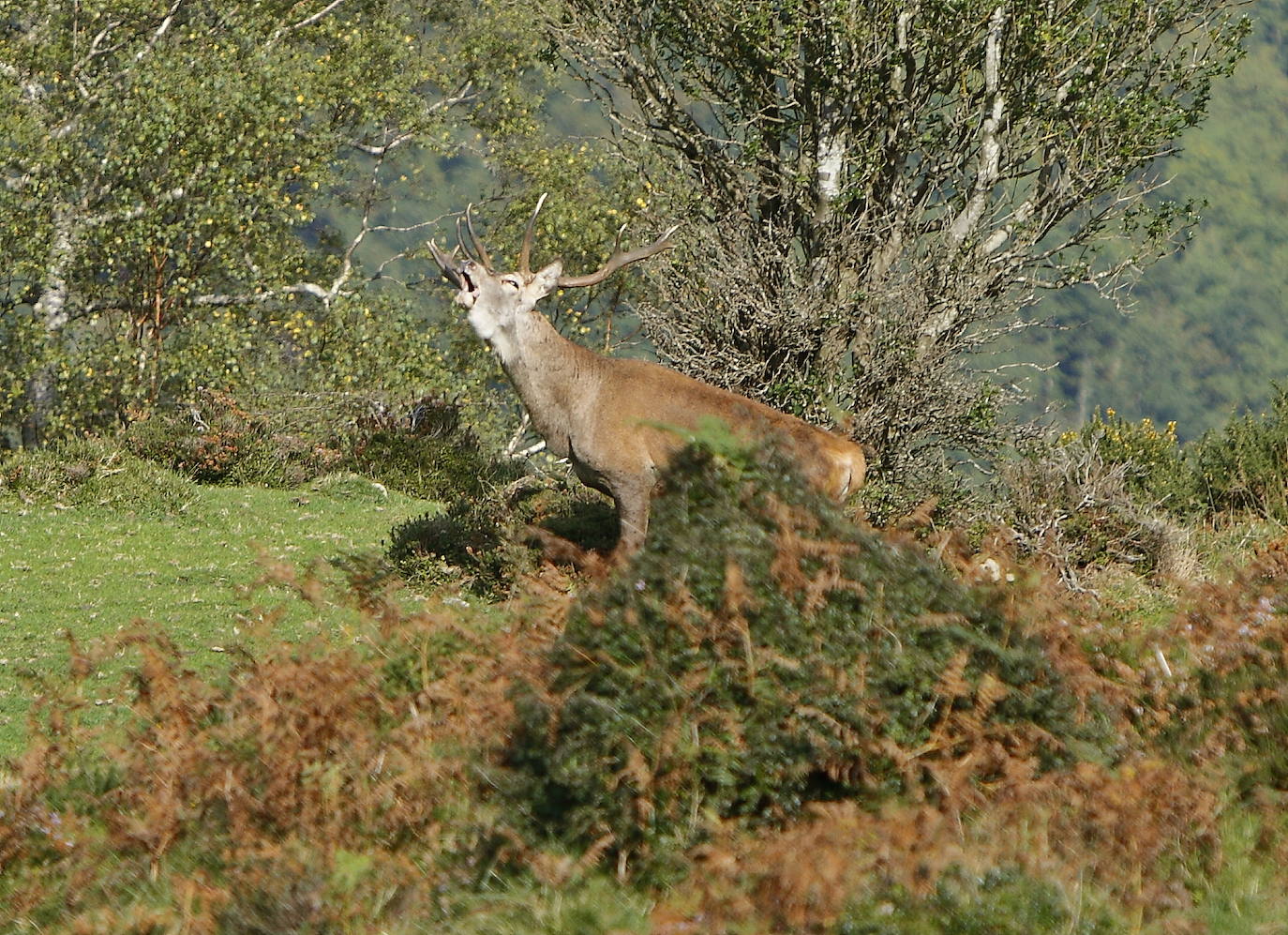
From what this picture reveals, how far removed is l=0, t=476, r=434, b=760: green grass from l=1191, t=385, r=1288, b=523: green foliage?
9.61m

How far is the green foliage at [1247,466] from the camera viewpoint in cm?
1797

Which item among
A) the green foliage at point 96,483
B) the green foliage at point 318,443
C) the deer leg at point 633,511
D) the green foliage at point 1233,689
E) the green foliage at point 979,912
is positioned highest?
the green foliage at point 979,912

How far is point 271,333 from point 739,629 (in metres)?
25.4

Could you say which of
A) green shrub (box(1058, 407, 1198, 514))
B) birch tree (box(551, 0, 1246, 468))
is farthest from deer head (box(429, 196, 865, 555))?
green shrub (box(1058, 407, 1198, 514))

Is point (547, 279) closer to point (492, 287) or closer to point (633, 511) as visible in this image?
point (492, 287)

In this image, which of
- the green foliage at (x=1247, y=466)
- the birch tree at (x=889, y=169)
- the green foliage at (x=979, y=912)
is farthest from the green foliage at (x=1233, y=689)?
the green foliage at (x=1247, y=466)

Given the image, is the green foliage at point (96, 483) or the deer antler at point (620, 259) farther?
the green foliage at point (96, 483)

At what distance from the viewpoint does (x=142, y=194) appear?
25109mm

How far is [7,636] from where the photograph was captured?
41.8ft

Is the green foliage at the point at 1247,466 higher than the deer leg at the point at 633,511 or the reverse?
the reverse

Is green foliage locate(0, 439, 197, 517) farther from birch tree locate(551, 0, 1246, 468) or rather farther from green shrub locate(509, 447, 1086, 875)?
green shrub locate(509, 447, 1086, 875)

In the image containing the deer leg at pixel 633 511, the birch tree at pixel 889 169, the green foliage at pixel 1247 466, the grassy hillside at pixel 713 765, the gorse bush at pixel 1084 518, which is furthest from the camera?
the green foliage at pixel 1247 466

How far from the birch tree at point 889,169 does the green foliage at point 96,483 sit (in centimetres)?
635

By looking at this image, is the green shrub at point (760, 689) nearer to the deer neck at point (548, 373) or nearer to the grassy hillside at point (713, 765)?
the grassy hillside at point (713, 765)
